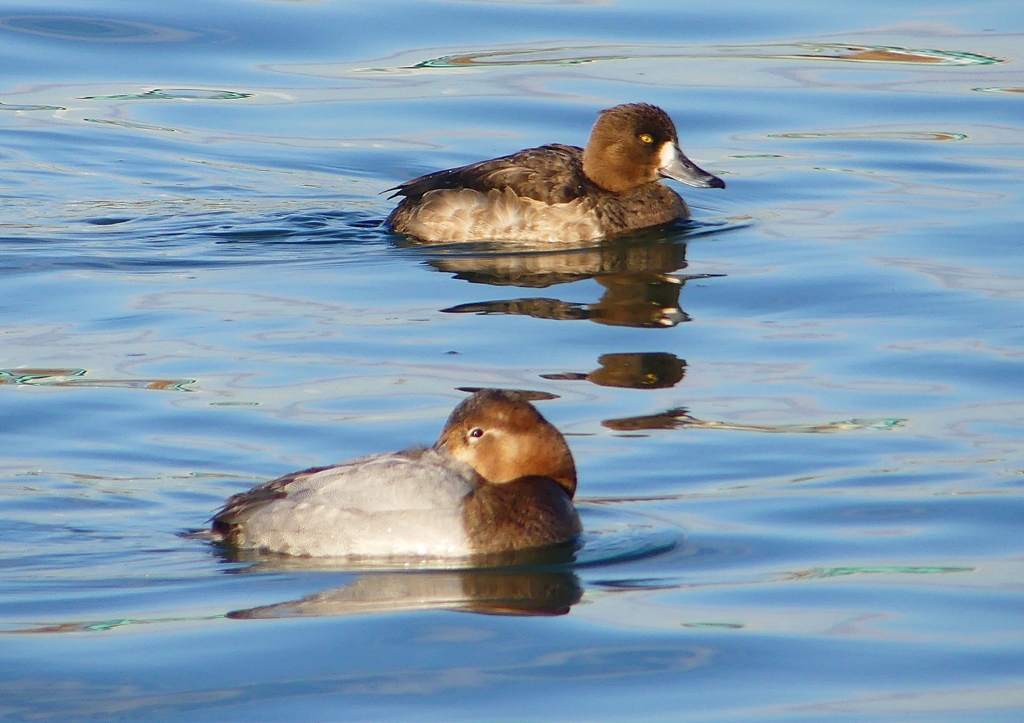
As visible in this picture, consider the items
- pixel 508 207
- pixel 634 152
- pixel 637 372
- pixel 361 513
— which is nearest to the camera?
pixel 361 513

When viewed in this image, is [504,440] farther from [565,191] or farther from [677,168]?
[677,168]

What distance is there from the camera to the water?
4965 millimetres

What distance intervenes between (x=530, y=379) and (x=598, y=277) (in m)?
2.55

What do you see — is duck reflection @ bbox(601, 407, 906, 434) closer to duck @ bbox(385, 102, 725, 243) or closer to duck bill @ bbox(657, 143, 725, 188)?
duck @ bbox(385, 102, 725, 243)

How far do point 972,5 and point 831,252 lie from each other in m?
9.17

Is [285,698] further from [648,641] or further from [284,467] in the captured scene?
[284,467]

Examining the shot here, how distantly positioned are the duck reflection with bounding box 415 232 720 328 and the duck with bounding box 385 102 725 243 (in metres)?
0.23

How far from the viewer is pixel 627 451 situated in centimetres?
709

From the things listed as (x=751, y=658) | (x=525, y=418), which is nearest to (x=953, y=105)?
(x=525, y=418)

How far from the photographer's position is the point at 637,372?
8.30 m

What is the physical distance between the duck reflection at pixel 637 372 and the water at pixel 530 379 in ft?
0.12

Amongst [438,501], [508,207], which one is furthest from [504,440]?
[508,207]

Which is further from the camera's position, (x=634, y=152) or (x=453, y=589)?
(x=634, y=152)

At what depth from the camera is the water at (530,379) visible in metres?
4.96
